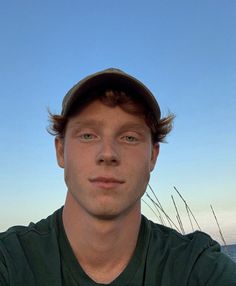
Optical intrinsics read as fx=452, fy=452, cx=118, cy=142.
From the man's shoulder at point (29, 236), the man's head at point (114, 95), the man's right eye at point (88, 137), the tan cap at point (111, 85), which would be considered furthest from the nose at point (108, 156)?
the man's shoulder at point (29, 236)

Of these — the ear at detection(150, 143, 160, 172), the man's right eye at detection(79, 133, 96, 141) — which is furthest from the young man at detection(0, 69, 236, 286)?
the ear at detection(150, 143, 160, 172)

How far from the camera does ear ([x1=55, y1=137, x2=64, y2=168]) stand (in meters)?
3.42

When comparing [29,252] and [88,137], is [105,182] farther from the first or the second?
[29,252]

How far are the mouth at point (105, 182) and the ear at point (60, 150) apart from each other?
50 centimetres

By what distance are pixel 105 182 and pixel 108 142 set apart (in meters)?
0.27

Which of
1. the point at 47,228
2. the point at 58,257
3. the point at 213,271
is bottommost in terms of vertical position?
the point at 213,271

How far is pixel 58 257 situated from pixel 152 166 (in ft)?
3.27

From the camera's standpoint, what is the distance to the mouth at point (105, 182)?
9.57 ft

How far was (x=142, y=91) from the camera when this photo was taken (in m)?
3.24

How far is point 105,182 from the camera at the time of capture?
115 inches

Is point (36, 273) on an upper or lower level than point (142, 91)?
lower

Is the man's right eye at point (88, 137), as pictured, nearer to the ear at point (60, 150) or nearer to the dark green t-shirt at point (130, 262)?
the ear at point (60, 150)

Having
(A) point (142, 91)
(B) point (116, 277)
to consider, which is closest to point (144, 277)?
(B) point (116, 277)

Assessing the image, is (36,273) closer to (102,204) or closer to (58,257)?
(58,257)
